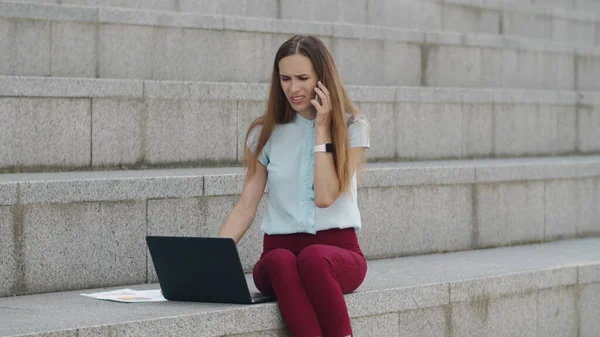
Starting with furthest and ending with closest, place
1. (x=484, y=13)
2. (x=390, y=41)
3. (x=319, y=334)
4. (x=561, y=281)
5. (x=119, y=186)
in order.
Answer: (x=484, y=13) < (x=390, y=41) < (x=561, y=281) < (x=119, y=186) < (x=319, y=334)

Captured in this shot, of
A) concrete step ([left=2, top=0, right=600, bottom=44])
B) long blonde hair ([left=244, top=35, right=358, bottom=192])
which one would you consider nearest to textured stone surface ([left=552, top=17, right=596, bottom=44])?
concrete step ([left=2, top=0, right=600, bottom=44])

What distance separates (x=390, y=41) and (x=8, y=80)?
154 inches

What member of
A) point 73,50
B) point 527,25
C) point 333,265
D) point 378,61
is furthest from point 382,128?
point 527,25

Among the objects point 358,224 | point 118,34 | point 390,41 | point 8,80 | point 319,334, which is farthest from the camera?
point 390,41

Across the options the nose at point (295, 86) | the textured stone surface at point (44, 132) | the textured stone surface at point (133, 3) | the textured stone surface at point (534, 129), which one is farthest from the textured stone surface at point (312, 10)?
the nose at point (295, 86)

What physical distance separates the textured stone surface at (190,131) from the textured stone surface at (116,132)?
88 millimetres

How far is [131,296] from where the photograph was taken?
5.63m

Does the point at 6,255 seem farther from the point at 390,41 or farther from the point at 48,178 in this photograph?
the point at 390,41

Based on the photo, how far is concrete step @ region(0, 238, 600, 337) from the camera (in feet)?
16.5

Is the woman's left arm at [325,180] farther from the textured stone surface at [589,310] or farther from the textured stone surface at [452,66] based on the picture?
the textured stone surface at [452,66]

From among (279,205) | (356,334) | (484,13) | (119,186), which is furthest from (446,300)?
(484,13)

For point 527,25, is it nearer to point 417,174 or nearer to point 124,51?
point 417,174

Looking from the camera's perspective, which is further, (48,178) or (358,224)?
(48,178)

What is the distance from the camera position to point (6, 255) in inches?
228
